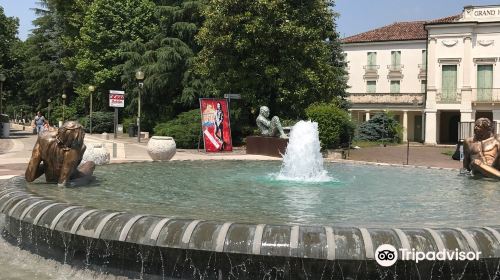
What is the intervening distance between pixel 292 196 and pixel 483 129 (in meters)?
3.73

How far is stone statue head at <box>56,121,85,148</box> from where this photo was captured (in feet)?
23.6

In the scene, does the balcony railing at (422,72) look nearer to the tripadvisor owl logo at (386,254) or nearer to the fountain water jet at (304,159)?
the fountain water jet at (304,159)

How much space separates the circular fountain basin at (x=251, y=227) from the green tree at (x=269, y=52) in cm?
1929

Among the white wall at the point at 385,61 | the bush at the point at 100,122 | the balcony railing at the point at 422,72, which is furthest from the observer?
the white wall at the point at 385,61

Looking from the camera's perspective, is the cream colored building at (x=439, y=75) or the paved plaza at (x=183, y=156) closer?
the paved plaza at (x=183, y=156)

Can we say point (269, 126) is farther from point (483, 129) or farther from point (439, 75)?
point (439, 75)

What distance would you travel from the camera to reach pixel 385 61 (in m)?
52.9

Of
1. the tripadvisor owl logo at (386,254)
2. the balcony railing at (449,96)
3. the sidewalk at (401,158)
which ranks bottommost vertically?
the sidewalk at (401,158)

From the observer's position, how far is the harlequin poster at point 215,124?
78.4ft

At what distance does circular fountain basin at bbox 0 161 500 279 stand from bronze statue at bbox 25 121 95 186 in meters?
0.24

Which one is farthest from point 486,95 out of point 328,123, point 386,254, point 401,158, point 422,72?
point 386,254

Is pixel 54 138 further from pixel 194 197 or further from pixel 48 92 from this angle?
pixel 48 92

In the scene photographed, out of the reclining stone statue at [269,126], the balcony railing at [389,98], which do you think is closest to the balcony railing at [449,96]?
the balcony railing at [389,98]

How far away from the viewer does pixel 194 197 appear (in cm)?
721
